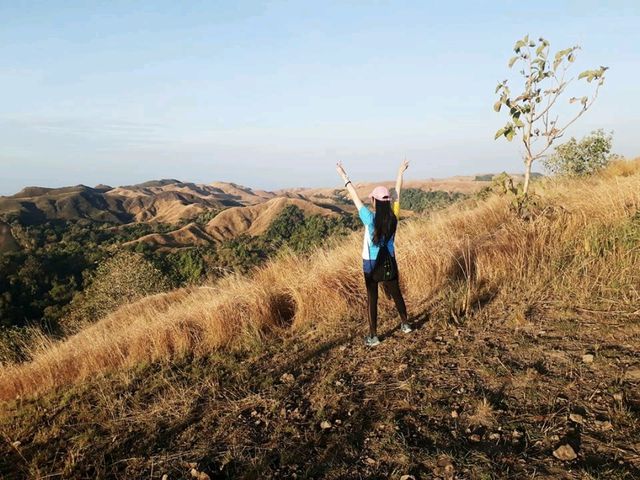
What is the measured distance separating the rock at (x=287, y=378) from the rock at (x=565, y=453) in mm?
2299

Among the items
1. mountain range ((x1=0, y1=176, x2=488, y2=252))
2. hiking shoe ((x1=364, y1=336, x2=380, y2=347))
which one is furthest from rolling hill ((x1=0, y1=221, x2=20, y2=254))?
hiking shoe ((x1=364, y1=336, x2=380, y2=347))

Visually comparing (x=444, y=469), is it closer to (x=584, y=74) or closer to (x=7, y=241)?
(x=584, y=74)

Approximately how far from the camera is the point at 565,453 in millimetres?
2439

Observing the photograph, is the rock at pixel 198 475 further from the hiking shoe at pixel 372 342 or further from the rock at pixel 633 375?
the rock at pixel 633 375

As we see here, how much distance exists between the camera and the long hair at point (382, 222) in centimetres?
428

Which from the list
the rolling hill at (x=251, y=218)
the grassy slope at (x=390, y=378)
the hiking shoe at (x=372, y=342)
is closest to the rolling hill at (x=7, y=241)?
the rolling hill at (x=251, y=218)

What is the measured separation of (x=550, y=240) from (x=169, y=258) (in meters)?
67.9

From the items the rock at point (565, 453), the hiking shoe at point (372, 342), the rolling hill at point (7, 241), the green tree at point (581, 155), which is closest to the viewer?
the rock at point (565, 453)

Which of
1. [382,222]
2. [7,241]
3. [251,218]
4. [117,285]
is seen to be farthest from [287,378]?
[251,218]

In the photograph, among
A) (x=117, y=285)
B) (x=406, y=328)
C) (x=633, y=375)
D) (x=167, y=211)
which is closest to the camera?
(x=633, y=375)

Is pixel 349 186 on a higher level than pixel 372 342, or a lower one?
higher

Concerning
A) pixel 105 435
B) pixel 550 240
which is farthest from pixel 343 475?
pixel 550 240

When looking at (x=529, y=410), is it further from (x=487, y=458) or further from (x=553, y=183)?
(x=553, y=183)

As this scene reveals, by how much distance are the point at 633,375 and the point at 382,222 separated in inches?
96.2
